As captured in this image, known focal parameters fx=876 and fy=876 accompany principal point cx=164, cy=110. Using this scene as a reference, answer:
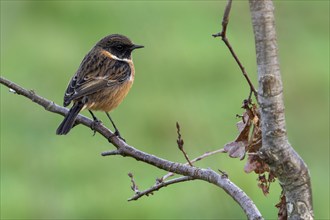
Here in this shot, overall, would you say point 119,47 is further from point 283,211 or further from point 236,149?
point 283,211

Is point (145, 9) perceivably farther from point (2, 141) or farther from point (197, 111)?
point (2, 141)

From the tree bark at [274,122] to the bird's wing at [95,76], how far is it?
3563 mm

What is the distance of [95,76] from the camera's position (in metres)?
6.93

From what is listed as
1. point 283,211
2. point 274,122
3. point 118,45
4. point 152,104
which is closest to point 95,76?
point 118,45

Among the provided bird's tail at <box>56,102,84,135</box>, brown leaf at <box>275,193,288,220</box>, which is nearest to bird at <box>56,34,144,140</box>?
bird's tail at <box>56,102,84,135</box>

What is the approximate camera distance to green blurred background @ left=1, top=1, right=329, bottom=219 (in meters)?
9.50

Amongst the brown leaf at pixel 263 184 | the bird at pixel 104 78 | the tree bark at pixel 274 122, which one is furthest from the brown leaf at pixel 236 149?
the bird at pixel 104 78

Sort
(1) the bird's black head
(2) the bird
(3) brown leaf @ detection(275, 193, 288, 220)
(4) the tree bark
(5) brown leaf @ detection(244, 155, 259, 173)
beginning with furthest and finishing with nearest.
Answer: (1) the bird's black head
(2) the bird
(5) brown leaf @ detection(244, 155, 259, 173)
(3) brown leaf @ detection(275, 193, 288, 220)
(4) the tree bark

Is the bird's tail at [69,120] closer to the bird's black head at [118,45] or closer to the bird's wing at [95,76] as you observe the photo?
the bird's wing at [95,76]

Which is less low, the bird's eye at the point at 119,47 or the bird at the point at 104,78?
the bird's eye at the point at 119,47

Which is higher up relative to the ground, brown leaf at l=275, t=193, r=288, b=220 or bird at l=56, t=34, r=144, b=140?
bird at l=56, t=34, r=144, b=140

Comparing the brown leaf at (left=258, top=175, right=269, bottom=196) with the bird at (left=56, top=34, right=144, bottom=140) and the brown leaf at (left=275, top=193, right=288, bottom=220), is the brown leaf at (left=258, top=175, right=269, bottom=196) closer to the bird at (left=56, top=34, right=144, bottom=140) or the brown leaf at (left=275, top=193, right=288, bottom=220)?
the brown leaf at (left=275, top=193, right=288, bottom=220)

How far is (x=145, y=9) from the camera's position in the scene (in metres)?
14.5

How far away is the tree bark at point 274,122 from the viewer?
2.78 metres
